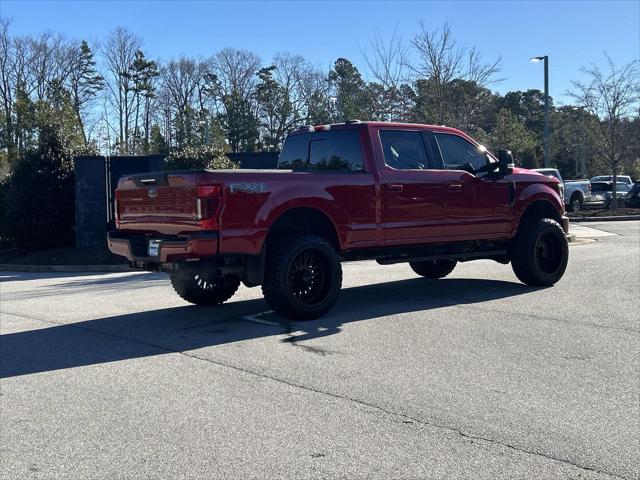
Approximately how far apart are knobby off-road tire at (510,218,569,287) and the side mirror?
39.6 inches

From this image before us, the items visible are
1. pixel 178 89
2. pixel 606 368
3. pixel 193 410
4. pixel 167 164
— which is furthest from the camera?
pixel 178 89

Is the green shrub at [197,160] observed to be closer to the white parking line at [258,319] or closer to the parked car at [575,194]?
the white parking line at [258,319]

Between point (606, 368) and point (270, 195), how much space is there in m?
3.60

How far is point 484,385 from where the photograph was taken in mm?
5039

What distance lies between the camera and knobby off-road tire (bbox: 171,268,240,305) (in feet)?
27.5

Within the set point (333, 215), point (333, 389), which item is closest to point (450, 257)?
point (333, 215)

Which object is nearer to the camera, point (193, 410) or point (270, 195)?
point (193, 410)

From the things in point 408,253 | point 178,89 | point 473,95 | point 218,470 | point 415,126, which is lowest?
point 218,470

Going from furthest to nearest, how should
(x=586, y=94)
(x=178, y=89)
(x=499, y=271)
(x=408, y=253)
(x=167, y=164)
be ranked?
(x=178, y=89) → (x=586, y=94) → (x=167, y=164) → (x=499, y=271) → (x=408, y=253)

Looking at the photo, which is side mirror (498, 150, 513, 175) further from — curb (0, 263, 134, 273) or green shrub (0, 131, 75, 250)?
green shrub (0, 131, 75, 250)

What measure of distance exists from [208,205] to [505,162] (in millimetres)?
4326

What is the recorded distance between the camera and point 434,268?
425 inches

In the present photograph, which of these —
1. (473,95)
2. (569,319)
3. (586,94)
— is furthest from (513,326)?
(586,94)

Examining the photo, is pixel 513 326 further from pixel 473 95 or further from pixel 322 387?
pixel 473 95
